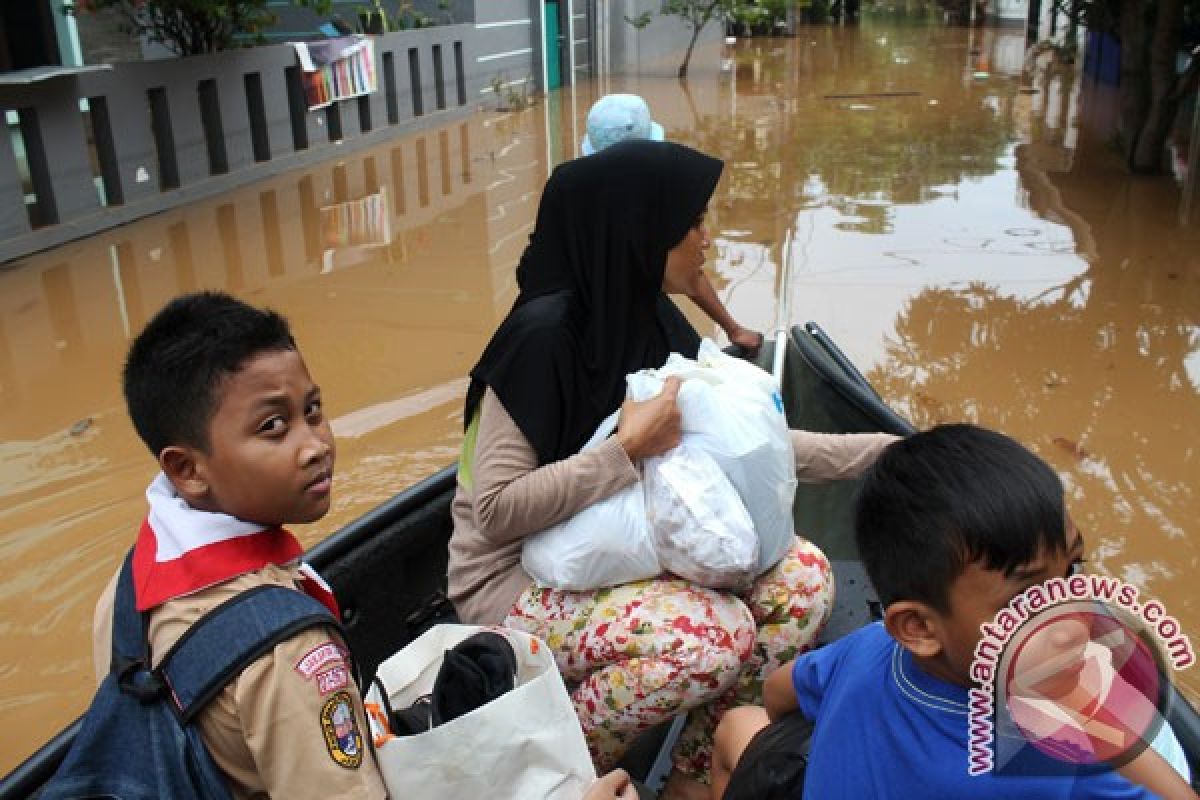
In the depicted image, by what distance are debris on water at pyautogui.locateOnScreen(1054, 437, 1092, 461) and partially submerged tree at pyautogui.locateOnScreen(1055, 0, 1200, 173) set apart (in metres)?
5.37

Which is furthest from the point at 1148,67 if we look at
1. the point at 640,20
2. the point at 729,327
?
the point at 640,20

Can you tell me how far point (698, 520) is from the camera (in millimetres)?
1802

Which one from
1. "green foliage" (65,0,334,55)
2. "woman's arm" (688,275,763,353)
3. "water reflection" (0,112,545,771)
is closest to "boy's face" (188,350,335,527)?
"woman's arm" (688,275,763,353)

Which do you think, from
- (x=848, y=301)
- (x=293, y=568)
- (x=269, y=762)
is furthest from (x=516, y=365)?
(x=848, y=301)

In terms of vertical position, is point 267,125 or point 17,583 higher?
point 267,125

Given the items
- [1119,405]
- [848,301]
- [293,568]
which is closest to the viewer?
[293,568]

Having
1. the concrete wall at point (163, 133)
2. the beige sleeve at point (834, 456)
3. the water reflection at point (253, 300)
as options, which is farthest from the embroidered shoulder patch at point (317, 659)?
the concrete wall at point (163, 133)

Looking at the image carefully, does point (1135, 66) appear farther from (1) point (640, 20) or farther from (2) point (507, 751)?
(1) point (640, 20)

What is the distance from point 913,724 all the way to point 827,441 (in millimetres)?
1090

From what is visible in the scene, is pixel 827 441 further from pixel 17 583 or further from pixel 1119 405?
pixel 1119 405

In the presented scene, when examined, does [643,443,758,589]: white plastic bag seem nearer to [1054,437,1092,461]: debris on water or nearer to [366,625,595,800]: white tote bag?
[366,625,595,800]: white tote bag

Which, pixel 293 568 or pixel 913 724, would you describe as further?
pixel 293 568

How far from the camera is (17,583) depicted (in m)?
3.68

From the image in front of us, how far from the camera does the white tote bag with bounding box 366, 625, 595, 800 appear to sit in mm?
1348
